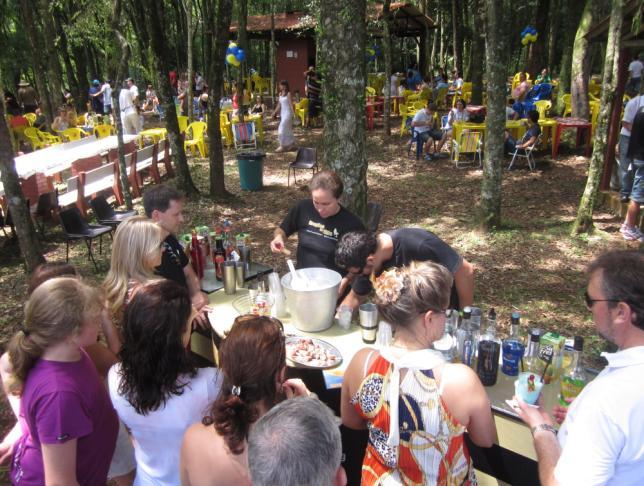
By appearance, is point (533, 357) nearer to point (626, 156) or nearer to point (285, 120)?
point (626, 156)

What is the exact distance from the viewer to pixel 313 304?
9.25 feet

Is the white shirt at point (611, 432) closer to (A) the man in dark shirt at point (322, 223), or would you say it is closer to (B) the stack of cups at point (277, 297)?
(B) the stack of cups at point (277, 297)

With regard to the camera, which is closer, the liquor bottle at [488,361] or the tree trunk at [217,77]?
the liquor bottle at [488,361]

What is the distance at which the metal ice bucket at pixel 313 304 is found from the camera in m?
2.80

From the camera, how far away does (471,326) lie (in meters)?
2.55

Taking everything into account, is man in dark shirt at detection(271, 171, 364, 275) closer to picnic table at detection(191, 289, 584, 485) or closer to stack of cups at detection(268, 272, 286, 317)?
stack of cups at detection(268, 272, 286, 317)

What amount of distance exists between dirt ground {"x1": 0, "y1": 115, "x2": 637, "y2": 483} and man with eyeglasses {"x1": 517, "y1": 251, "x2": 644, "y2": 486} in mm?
2443

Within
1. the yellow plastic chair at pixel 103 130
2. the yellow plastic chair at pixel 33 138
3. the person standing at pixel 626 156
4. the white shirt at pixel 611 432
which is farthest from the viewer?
the yellow plastic chair at pixel 103 130

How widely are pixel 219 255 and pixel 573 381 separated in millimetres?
2620

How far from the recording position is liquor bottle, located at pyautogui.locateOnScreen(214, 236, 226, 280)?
3.76 m

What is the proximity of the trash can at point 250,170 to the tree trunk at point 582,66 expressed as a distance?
7345 millimetres

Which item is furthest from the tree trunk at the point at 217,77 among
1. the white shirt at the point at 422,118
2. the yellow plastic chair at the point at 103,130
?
the yellow plastic chair at the point at 103,130

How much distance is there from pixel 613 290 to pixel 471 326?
1.09 metres

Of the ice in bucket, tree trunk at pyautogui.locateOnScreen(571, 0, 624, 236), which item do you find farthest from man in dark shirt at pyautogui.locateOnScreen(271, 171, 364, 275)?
tree trunk at pyautogui.locateOnScreen(571, 0, 624, 236)
